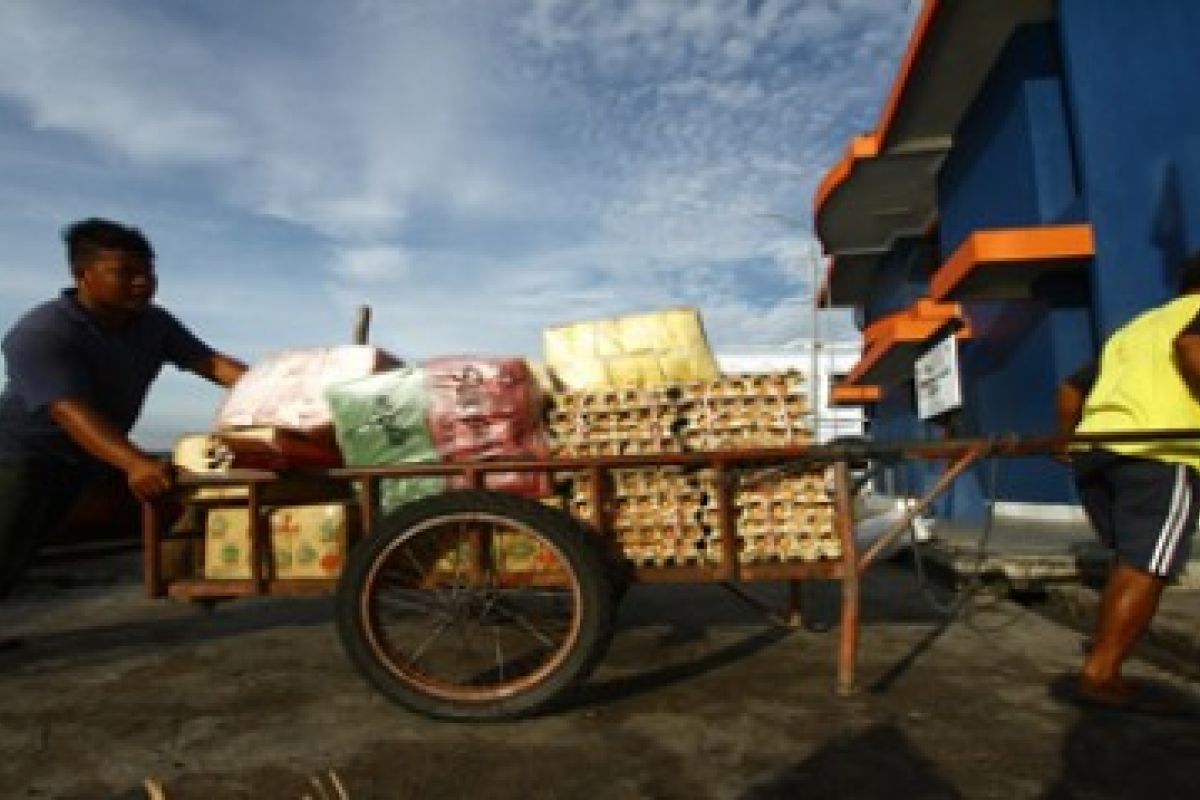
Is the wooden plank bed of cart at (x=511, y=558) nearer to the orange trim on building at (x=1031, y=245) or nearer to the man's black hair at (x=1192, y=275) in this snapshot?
the man's black hair at (x=1192, y=275)

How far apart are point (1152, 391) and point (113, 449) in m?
3.78

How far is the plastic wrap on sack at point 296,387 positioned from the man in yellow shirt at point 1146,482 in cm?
292

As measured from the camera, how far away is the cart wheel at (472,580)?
115 inches

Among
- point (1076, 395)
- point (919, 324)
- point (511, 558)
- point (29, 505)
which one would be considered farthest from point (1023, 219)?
point (29, 505)

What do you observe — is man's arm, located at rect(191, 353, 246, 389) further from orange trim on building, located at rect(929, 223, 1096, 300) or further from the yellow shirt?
orange trim on building, located at rect(929, 223, 1096, 300)

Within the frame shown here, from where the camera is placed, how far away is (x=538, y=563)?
3.19 meters

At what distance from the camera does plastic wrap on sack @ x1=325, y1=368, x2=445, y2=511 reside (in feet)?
10.9

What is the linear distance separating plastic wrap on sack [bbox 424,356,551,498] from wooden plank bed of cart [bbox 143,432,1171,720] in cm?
13

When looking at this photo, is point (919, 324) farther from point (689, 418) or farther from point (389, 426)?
point (389, 426)

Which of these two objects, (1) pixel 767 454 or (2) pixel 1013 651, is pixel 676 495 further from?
(2) pixel 1013 651

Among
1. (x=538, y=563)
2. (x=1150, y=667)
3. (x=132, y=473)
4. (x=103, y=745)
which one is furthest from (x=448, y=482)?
(x=1150, y=667)

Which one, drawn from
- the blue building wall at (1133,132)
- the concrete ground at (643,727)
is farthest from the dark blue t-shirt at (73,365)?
the blue building wall at (1133,132)

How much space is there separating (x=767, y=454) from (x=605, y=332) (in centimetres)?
91

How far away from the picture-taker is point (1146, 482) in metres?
3.07
